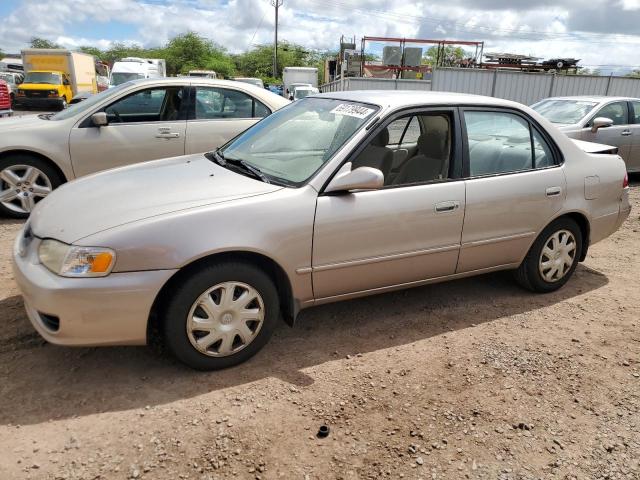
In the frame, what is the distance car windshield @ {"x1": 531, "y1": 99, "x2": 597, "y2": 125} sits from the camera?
874 cm

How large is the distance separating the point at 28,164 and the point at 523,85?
1843cm

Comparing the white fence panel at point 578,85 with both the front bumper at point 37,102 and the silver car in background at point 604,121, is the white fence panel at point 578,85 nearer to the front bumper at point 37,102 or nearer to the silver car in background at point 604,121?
the silver car in background at point 604,121

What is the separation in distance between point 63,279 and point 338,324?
1.83m

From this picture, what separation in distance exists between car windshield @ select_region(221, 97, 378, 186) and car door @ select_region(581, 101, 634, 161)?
6.65 meters

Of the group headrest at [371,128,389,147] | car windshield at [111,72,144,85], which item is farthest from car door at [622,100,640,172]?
car windshield at [111,72,144,85]

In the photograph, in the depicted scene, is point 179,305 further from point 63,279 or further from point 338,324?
point 338,324

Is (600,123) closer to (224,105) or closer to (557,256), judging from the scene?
(557,256)

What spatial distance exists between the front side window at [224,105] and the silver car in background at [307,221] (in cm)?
250

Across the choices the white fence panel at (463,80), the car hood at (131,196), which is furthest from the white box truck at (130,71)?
the car hood at (131,196)

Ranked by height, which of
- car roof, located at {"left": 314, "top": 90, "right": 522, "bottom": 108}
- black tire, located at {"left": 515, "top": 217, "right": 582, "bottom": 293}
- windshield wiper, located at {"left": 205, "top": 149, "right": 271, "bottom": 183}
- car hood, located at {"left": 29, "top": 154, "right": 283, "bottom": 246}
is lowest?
black tire, located at {"left": 515, "top": 217, "right": 582, "bottom": 293}

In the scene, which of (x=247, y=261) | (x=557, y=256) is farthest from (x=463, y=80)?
(x=247, y=261)

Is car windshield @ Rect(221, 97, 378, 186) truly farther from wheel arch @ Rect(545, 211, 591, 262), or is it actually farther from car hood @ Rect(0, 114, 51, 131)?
car hood @ Rect(0, 114, 51, 131)

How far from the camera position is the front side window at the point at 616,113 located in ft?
28.8

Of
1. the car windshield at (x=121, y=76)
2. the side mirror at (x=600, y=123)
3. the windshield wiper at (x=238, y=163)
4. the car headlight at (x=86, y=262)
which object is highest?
the car windshield at (x=121, y=76)
